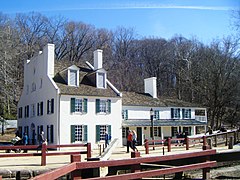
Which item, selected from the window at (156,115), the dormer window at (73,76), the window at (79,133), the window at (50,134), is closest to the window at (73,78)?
the dormer window at (73,76)

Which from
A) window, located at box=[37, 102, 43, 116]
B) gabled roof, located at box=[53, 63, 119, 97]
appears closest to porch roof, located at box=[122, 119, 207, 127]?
gabled roof, located at box=[53, 63, 119, 97]

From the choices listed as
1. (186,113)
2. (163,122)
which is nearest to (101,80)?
(163,122)

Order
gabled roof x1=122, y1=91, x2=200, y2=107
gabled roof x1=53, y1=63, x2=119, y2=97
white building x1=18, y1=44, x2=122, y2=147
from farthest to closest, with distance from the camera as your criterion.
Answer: gabled roof x1=122, y1=91, x2=200, y2=107 → gabled roof x1=53, y1=63, x2=119, y2=97 → white building x1=18, y1=44, x2=122, y2=147

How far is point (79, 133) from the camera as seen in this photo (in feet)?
93.1

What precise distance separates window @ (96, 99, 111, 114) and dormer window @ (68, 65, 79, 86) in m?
2.58

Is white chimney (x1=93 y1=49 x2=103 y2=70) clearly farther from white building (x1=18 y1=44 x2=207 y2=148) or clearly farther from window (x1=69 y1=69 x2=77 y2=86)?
window (x1=69 y1=69 x2=77 y2=86)

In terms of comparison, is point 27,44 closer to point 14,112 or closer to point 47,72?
point 47,72

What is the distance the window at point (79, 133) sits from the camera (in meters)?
27.9

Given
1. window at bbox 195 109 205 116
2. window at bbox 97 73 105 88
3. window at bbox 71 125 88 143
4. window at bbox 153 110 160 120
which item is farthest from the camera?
window at bbox 195 109 205 116

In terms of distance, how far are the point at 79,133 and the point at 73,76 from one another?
16.8 ft

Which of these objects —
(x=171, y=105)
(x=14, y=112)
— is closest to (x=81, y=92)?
(x=171, y=105)

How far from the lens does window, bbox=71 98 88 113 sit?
28125mm

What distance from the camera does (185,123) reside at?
3719 cm

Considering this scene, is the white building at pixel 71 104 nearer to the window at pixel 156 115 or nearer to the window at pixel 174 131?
the window at pixel 156 115
